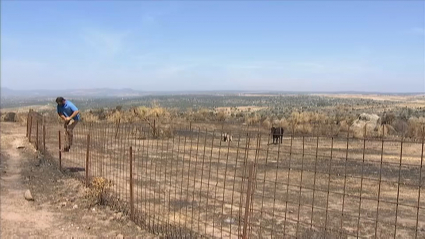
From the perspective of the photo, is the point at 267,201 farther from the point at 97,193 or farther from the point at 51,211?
the point at 51,211

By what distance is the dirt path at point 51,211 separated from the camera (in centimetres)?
711

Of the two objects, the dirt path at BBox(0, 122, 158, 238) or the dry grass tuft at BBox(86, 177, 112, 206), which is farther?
the dry grass tuft at BBox(86, 177, 112, 206)

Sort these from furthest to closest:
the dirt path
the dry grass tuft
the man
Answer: the man < the dry grass tuft < the dirt path

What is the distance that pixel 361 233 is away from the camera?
7.13 metres

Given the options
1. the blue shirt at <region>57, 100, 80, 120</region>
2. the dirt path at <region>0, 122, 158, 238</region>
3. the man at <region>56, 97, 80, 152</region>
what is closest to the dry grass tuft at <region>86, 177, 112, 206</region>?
the dirt path at <region>0, 122, 158, 238</region>

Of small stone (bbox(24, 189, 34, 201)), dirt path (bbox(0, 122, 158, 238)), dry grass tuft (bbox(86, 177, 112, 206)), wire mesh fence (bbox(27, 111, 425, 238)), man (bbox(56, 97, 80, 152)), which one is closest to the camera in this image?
wire mesh fence (bbox(27, 111, 425, 238))

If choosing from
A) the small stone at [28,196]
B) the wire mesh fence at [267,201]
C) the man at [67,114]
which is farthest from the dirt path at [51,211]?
the man at [67,114]

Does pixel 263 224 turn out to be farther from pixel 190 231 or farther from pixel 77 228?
pixel 77 228

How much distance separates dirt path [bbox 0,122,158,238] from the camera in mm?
7113

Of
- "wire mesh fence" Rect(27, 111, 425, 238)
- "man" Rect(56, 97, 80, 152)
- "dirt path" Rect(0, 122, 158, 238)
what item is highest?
"man" Rect(56, 97, 80, 152)

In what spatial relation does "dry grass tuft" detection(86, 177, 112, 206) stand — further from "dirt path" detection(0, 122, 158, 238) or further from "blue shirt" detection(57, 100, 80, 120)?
"blue shirt" detection(57, 100, 80, 120)

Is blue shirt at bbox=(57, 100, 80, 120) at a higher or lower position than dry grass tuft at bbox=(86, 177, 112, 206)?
higher

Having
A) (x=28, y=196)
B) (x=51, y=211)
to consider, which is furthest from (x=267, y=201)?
(x=28, y=196)

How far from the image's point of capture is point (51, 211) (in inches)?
326
